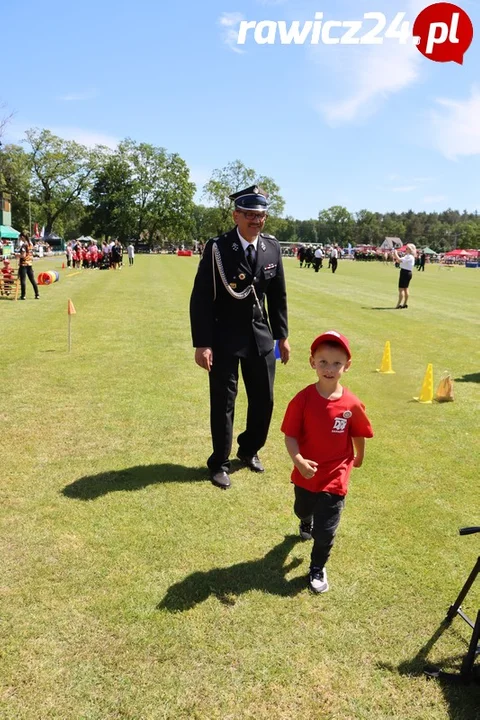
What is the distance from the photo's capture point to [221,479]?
15.5ft

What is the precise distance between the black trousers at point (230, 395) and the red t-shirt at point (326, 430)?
4.79 feet

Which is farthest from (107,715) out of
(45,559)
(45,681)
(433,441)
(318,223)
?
(318,223)

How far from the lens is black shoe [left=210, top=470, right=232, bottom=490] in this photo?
4.68 meters

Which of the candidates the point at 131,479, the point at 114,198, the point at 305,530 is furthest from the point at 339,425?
the point at 114,198

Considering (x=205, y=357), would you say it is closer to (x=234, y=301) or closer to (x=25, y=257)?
(x=234, y=301)

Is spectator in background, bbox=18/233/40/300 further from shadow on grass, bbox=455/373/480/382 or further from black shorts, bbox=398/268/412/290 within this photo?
shadow on grass, bbox=455/373/480/382

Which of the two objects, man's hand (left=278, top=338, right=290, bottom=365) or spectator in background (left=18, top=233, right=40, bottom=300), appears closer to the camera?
man's hand (left=278, top=338, right=290, bottom=365)

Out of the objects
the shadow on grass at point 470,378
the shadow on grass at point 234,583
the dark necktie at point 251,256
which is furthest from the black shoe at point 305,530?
the shadow on grass at point 470,378

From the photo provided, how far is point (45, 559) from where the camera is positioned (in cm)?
354

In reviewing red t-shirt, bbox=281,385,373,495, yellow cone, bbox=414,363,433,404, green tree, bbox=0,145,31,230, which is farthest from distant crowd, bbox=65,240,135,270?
green tree, bbox=0,145,31,230

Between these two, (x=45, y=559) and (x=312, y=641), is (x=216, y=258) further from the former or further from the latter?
(x=312, y=641)

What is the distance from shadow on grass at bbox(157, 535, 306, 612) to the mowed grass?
1 centimetres

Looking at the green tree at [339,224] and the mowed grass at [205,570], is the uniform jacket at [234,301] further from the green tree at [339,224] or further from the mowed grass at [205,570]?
the green tree at [339,224]

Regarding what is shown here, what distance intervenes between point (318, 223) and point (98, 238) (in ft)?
357
